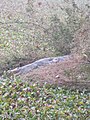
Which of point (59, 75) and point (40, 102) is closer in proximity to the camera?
point (40, 102)

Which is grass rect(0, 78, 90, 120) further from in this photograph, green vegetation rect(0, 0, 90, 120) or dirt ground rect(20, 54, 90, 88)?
dirt ground rect(20, 54, 90, 88)

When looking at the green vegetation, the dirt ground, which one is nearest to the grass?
the green vegetation

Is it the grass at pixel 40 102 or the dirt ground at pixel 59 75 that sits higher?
the dirt ground at pixel 59 75

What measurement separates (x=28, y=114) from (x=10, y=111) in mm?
340

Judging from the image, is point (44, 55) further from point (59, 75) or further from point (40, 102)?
point (40, 102)

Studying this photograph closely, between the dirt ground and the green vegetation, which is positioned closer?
the green vegetation

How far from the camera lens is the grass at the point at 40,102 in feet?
21.8

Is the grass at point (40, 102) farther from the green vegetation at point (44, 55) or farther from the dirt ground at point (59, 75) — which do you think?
the dirt ground at point (59, 75)

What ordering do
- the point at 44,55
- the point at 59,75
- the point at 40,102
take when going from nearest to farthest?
the point at 40,102 < the point at 59,75 < the point at 44,55

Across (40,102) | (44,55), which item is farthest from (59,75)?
(44,55)

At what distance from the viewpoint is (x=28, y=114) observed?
666cm

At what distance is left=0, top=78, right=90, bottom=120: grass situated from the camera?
21.8ft

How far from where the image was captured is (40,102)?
7.30 meters

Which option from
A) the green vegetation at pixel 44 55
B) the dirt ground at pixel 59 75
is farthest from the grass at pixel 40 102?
the dirt ground at pixel 59 75
